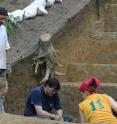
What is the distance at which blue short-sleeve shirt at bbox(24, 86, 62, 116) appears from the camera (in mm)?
6559

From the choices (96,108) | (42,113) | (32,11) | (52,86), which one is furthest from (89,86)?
(32,11)

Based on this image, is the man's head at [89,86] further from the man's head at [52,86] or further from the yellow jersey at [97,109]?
the man's head at [52,86]

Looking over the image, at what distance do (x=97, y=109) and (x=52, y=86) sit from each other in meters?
0.99

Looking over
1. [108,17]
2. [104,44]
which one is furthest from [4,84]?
[108,17]

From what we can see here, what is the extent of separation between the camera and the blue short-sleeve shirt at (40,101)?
6.56 m

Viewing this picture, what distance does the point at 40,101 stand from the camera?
6566mm

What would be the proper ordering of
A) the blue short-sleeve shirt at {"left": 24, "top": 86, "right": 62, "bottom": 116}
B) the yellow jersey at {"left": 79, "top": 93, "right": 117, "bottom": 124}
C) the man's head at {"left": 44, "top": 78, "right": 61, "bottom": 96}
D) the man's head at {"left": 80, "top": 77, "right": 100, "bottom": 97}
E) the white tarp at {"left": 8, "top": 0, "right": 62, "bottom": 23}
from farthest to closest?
the white tarp at {"left": 8, "top": 0, "right": 62, "bottom": 23}
the blue short-sleeve shirt at {"left": 24, "top": 86, "right": 62, "bottom": 116}
the man's head at {"left": 44, "top": 78, "right": 61, "bottom": 96}
the man's head at {"left": 80, "top": 77, "right": 100, "bottom": 97}
the yellow jersey at {"left": 79, "top": 93, "right": 117, "bottom": 124}

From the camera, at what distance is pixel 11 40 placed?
29.8 ft

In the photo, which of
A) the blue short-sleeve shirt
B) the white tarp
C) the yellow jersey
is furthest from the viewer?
the white tarp

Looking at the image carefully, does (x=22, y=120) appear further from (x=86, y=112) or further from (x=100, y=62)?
(x=100, y=62)

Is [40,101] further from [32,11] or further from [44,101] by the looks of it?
[32,11]

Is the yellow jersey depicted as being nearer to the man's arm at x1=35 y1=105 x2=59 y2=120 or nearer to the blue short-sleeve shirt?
the man's arm at x1=35 y1=105 x2=59 y2=120

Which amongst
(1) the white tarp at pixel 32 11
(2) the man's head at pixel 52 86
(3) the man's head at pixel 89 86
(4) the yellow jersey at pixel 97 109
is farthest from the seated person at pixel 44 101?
(1) the white tarp at pixel 32 11

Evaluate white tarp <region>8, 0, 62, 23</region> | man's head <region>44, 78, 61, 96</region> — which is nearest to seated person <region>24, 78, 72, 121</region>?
man's head <region>44, 78, 61, 96</region>
